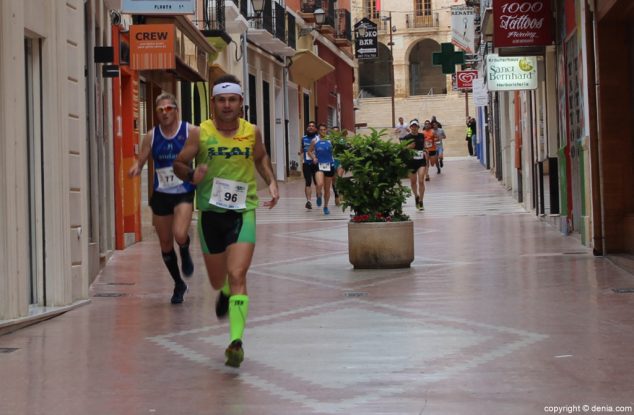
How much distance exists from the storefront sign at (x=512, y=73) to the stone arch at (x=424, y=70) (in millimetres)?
60901

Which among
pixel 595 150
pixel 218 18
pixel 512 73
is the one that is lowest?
pixel 595 150

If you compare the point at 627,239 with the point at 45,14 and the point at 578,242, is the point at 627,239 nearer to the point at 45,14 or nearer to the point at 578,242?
the point at 578,242

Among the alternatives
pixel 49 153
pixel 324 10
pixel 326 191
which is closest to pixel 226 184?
pixel 49 153

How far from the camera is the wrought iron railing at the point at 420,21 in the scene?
8350 cm

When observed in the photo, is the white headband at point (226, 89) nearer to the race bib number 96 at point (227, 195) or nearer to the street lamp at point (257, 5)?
the race bib number 96 at point (227, 195)

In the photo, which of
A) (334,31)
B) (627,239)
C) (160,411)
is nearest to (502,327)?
Answer: (160,411)

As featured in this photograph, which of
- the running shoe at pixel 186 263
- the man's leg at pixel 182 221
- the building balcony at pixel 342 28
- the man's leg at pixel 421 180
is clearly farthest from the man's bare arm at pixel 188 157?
the building balcony at pixel 342 28

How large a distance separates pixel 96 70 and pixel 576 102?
19.3 feet

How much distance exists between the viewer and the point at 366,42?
58188mm

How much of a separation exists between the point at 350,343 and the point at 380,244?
5122 mm

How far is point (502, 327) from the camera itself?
8984mm

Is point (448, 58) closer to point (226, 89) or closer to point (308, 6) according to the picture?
point (308, 6)

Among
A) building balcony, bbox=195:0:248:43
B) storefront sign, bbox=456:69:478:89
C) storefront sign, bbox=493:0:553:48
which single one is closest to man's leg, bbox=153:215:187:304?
storefront sign, bbox=493:0:553:48

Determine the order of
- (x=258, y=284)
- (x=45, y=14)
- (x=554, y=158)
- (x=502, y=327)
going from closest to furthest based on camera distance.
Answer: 1. (x=502, y=327)
2. (x=45, y=14)
3. (x=258, y=284)
4. (x=554, y=158)
